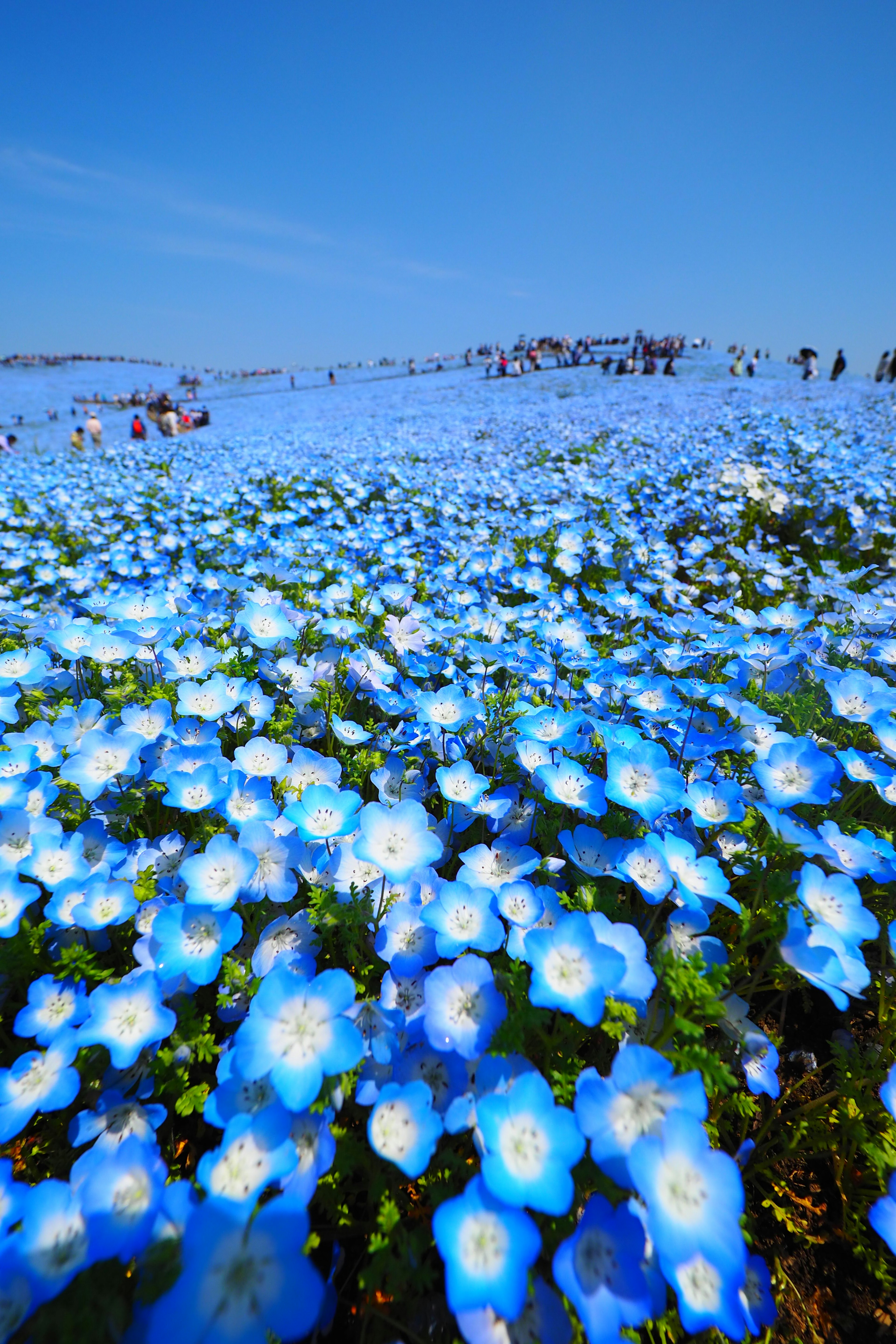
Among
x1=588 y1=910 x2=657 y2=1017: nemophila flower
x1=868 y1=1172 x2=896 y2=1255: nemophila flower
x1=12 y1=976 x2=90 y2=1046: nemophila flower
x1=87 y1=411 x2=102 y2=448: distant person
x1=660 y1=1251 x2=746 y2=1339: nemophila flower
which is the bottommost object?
x1=868 y1=1172 x2=896 y2=1255: nemophila flower

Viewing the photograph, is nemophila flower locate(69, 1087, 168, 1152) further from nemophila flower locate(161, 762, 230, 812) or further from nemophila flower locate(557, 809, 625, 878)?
nemophila flower locate(557, 809, 625, 878)

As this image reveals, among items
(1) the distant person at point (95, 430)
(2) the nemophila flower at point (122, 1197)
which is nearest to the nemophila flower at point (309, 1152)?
(2) the nemophila flower at point (122, 1197)

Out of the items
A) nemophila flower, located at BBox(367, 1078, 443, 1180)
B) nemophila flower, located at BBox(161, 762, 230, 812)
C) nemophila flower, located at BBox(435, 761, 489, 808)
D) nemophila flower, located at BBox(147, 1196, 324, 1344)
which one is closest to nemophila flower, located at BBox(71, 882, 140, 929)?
nemophila flower, located at BBox(161, 762, 230, 812)

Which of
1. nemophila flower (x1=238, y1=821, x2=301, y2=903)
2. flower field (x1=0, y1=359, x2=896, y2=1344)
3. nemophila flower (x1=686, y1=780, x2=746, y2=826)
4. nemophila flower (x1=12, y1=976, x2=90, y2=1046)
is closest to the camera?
flower field (x1=0, y1=359, x2=896, y2=1344)

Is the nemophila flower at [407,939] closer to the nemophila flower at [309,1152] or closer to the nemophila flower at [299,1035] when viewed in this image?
the nemophila flower at [299,1035]

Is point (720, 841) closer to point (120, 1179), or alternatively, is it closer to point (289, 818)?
point (289, 818)

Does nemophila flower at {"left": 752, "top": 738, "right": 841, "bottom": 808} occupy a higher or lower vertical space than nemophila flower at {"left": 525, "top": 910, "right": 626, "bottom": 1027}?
higher

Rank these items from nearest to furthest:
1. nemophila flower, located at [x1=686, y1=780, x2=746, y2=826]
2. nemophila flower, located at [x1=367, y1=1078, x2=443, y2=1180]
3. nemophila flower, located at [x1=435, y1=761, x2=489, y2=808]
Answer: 1. nemophila flower, located at [x1=367, y1=1078, x2=443, y2=1180]
2. nemophila flower, located at [x1=686, y1=780, x2=746, y2=826]
3. nemophila flower, located at [x1=435, y1=761, x2=489, y2=808]

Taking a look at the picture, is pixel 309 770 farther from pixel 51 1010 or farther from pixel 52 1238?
pixel 52 1238
